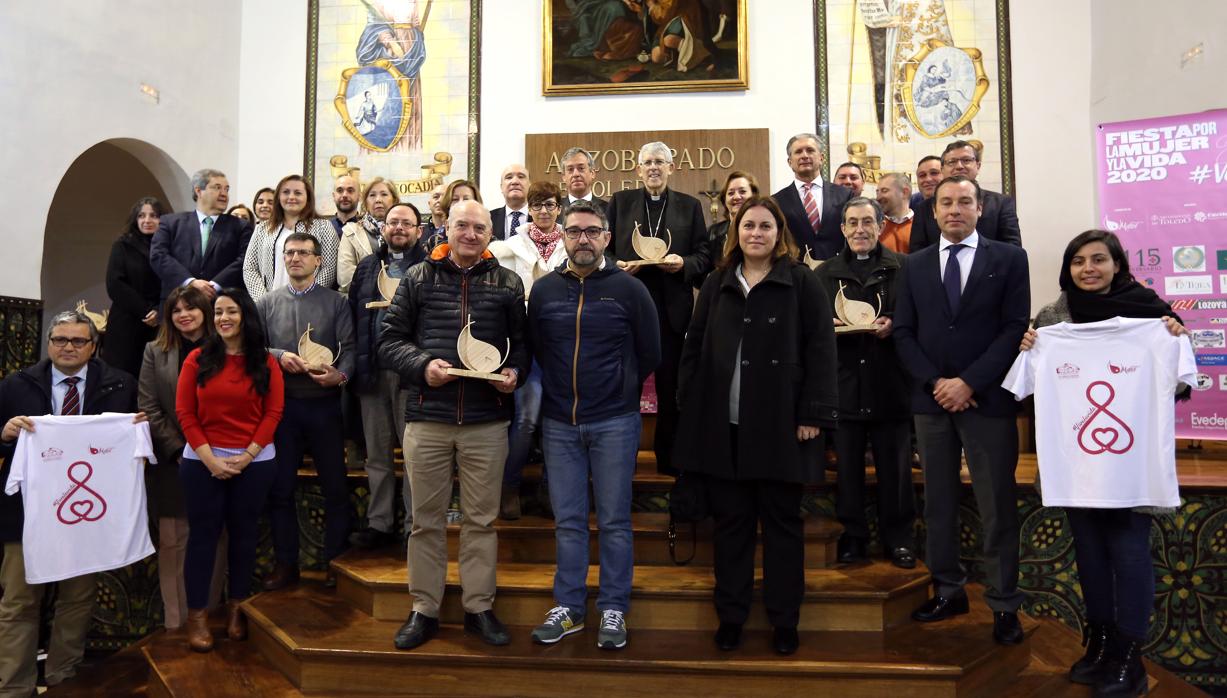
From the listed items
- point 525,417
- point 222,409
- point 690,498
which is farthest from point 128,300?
point 690,498

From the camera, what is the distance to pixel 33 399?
13.3ft

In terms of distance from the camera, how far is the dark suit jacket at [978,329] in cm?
331

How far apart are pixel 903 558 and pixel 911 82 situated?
564 centimetres

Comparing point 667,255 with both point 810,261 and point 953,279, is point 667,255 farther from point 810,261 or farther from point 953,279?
point 953,279

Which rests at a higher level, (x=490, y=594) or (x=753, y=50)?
(x=753, y=50)

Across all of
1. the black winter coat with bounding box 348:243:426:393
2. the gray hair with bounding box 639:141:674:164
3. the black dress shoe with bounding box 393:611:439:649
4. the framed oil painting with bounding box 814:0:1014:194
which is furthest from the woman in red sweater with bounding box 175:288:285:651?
the framed oil painting with bounding box 814:0:1014:194

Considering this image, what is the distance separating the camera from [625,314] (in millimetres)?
3279

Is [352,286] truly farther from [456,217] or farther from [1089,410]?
[1089,410]

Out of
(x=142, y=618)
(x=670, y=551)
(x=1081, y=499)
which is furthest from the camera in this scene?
(x=142, y=618)

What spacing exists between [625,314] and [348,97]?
6.43 meters

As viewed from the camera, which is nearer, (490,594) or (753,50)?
(490,594)

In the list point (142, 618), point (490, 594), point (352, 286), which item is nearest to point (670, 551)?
point (490, 594)

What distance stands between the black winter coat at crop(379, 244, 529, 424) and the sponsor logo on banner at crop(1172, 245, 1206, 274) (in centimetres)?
486

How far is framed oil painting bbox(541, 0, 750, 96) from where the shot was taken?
8.04 meters
